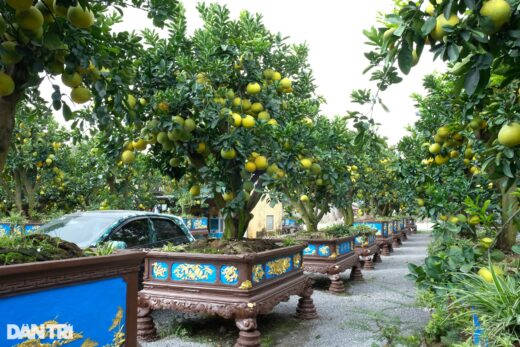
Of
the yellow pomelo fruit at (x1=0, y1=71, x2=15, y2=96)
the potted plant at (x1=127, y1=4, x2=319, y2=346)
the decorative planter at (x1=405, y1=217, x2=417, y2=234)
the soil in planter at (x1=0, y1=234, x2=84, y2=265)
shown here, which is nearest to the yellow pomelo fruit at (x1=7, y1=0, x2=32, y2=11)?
the yellow pomelo fruit at (x1=0, y1=71, x2=15, y2=96)

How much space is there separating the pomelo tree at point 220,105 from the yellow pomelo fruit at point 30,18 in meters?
2.69

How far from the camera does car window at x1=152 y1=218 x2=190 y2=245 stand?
6430 mm

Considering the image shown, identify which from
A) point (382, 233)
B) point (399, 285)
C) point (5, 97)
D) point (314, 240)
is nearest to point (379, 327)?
point (314, 240)

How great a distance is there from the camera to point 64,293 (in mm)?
2465

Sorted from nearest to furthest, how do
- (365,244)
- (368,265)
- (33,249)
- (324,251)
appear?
(33,249) < (324,251) < (365,244) < (368,265)

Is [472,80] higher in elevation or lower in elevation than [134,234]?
higher

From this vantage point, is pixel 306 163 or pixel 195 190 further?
pixel 195 190

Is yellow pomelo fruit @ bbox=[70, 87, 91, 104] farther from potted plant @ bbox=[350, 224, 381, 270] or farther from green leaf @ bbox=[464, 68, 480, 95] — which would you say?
potted plant @ bbox=[350, 224, 381, 270]

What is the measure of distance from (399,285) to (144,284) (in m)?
5.72

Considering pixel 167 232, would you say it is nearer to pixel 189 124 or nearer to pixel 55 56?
pixel 189 124

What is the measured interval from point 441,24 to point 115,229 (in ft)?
16.1

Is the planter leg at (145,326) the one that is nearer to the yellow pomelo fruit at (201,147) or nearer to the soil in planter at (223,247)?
the soil in planter at (223,247)

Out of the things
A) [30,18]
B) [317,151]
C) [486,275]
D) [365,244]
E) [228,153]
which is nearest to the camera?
[30,18]

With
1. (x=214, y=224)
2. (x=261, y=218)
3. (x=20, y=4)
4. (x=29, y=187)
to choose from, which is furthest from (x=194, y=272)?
(x=261, y=218)
